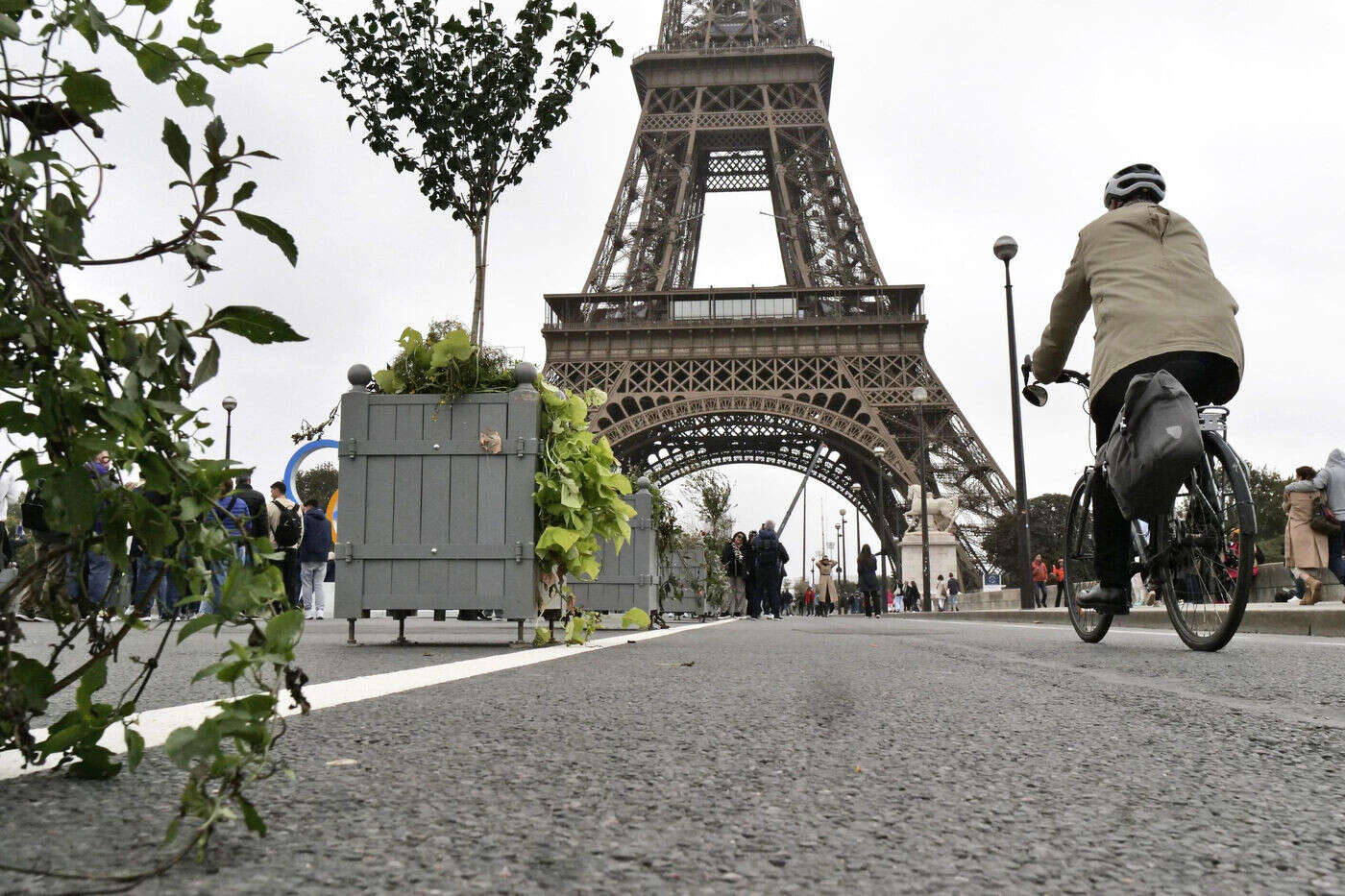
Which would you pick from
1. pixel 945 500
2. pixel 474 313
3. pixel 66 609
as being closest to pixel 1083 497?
pixel 66 609

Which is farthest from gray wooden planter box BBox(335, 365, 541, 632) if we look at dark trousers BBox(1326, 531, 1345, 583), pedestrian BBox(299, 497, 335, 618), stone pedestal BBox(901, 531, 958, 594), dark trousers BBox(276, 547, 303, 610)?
stone pedestal BBox(901, 531, 958, 594)

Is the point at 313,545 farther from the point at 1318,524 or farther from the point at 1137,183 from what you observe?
the point at 1137,183

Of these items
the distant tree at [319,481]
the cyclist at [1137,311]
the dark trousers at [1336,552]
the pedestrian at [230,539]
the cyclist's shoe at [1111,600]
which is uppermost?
the distant tree at [319,481]

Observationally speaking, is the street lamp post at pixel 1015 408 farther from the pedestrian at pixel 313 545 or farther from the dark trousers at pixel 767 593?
the pedestrian at pixel 313 545

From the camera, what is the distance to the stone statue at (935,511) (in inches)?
1561

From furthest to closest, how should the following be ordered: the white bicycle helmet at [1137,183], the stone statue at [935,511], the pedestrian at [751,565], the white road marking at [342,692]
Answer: the stone statue at [935,511]
the pedestrian at [751,565]
the white bicycle helmet at [1137,183]
the white road marking at [342,692]

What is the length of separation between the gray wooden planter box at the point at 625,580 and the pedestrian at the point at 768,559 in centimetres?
1001

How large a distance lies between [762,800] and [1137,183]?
4746 millimetres

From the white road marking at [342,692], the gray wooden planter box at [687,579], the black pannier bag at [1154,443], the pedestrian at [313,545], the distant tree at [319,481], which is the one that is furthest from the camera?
the distant tree at [319,481]

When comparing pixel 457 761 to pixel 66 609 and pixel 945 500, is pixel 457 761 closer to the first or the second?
pixel 66 609

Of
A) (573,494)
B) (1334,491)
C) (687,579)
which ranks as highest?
(1334,491)

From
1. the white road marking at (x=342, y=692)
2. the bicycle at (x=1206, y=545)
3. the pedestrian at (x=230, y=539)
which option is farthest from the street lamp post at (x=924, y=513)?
the pedestrian at (x=230, y=539)

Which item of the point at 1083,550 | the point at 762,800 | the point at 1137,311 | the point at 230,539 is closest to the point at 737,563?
the point at 1083,550

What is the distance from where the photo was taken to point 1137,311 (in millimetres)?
5051
